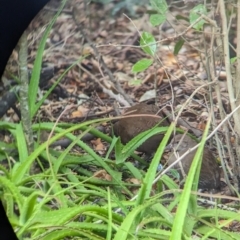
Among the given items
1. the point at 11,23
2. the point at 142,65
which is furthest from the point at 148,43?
the point at 11,23

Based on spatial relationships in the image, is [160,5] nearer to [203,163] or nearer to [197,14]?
[197,14]

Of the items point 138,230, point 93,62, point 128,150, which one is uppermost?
point 93,62

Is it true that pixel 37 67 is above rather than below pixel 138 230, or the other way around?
above

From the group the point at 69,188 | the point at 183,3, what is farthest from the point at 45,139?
the point at 183,3

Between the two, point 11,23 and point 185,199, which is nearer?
point 185,199

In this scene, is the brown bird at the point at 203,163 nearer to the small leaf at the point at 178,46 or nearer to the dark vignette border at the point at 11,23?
the small leaf at the point at 178,46

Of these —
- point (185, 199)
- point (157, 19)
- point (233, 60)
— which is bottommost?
point (185, 199)

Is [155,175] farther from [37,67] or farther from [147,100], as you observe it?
[37,67]
